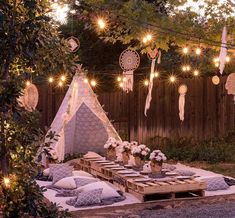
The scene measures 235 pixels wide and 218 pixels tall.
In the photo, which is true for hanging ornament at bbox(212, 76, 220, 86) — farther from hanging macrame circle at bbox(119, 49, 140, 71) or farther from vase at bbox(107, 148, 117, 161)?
vase at bbox(107, 148, 117, 161)

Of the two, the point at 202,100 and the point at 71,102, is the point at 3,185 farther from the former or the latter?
the point at 202,100

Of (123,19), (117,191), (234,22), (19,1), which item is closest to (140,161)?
(117,191)

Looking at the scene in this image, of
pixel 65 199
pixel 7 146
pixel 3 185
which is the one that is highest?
pixel 7 146

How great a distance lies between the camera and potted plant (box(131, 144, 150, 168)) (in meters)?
9.24

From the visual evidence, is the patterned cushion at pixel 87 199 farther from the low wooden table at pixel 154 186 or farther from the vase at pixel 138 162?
the vase at pixel 138 162

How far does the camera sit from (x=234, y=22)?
38.8 ft

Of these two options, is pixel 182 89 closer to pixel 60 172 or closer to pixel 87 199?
pixel 60 172

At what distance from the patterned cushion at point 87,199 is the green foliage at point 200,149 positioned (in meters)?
5.24

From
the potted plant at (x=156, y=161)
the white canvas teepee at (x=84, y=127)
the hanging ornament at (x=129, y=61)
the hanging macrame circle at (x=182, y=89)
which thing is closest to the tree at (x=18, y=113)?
the potted plant at (x=156, y=161)

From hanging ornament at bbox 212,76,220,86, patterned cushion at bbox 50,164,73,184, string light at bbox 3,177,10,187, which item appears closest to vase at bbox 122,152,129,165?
patterned cushion at bbox 50,164,73,184

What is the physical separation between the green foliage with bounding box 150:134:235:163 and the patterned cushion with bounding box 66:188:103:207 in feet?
17.2

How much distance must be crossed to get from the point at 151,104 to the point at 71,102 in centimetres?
382

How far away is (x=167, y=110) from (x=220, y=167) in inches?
130

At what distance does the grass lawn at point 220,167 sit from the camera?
10505mm
